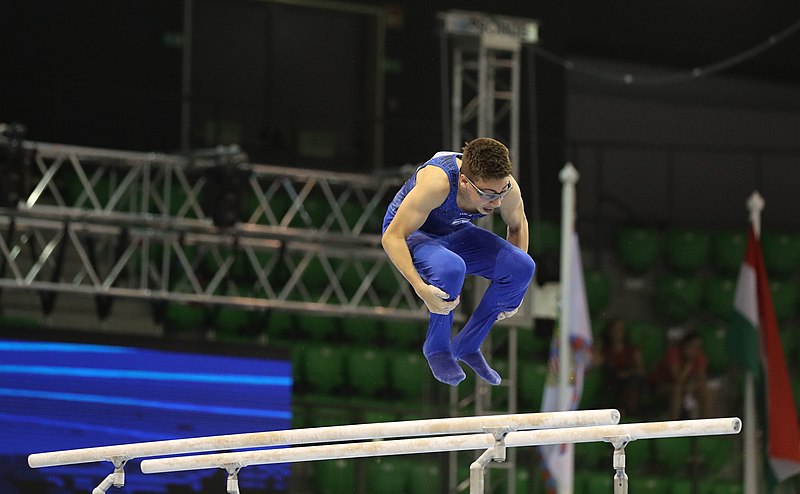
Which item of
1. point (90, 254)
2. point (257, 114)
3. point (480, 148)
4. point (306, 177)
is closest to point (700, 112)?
point (257, 114)

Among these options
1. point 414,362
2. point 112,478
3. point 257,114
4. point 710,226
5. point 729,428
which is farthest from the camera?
point 710,226

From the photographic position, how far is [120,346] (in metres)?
8.48

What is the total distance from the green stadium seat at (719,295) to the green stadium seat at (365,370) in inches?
129

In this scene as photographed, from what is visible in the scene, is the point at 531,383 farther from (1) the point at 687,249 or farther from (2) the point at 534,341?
(1) the point at 687,249

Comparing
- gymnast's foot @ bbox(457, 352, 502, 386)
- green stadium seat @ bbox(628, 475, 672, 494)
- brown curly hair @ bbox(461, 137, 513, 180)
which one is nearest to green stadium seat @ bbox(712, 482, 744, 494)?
green stadium seat @ bbox(628, 475, 672, 494)

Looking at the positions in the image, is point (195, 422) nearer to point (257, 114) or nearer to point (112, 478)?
point (112, 478)

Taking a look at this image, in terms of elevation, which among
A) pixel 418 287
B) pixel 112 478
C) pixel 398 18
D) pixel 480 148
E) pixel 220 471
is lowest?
pixel 220 471

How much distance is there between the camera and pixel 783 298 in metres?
11.7

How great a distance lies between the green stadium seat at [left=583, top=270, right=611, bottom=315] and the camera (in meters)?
11.4

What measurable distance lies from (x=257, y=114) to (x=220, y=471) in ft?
13.9

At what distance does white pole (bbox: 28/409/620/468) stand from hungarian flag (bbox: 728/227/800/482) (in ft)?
17.0

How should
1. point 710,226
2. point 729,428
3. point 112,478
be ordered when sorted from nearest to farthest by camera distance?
point 729,428 < point 112,478 < point 710,226

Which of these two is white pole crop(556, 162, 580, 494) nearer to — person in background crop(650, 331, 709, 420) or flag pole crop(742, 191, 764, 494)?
flag pole crop(742, 191, 764, 494)

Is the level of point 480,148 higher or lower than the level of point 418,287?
higher
